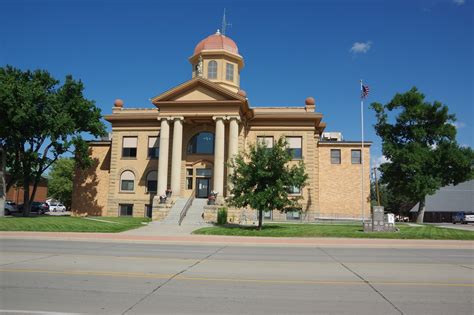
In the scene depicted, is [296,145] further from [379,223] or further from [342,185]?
[379,223]

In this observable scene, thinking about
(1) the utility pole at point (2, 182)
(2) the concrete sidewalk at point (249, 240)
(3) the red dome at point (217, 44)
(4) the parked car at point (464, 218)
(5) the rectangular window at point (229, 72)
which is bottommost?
(2) the concrete sidewalk at point (249, 240)

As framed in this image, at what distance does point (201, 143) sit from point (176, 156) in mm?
4623

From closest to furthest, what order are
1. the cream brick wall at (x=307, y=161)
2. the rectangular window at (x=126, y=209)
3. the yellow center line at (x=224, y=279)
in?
the yellow center line at (x=224, y=279) → the cream brick wall at (x=307, y=161) → the rectangular window at (x=126, y=209)

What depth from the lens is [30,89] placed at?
118 feet

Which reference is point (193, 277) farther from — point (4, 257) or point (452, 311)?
point (4, 257)

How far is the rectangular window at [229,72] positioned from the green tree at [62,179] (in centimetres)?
3965

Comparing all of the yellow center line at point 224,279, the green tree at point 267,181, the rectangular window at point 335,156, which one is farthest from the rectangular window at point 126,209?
the yellow center line at point 224,279

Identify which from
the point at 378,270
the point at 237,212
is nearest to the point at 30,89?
the point at 237,212

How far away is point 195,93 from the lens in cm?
4144

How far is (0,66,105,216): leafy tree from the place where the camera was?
35.3 m

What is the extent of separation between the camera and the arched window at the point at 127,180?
148ft

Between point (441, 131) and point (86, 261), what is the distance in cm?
4182

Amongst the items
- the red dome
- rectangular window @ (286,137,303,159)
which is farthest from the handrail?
the red dome

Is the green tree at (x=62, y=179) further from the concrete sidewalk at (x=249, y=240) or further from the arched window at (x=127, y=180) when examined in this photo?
the concrete sidewalk at (x=249, y=240)
